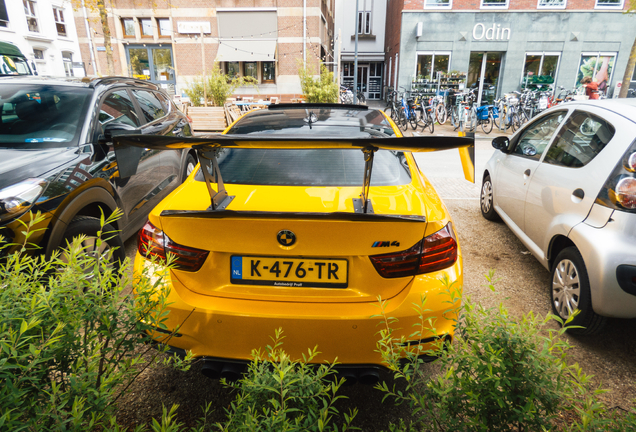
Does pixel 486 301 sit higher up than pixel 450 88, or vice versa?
pixel 450 88

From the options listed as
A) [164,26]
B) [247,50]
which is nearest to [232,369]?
[247,50]

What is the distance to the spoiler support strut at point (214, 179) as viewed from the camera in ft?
6.17

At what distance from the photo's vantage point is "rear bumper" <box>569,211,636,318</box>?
2.44 metres

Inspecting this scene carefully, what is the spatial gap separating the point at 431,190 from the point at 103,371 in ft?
6.58

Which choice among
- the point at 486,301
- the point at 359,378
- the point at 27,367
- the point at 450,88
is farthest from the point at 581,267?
the point at 450,88

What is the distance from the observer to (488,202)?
5223 mm

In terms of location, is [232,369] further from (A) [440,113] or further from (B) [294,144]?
(A) [440,113]

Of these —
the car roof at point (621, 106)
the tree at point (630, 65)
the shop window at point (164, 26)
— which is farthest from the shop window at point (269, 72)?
the car roof at point (621, 106)

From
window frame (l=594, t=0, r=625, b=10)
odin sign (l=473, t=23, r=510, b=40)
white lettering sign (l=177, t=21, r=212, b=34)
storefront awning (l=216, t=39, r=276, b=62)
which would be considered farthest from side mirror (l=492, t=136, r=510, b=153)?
white lettering sign (l=177, t=21, r=212, b=34)

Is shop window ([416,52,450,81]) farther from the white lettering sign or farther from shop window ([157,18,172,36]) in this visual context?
shop window ([157,18,172,36])

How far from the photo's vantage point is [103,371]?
1.23 m

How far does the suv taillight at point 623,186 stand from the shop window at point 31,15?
3542 cm

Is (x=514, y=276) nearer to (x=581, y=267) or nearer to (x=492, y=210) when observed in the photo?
(x=581, y=267)

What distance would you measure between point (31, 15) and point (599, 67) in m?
35.7
